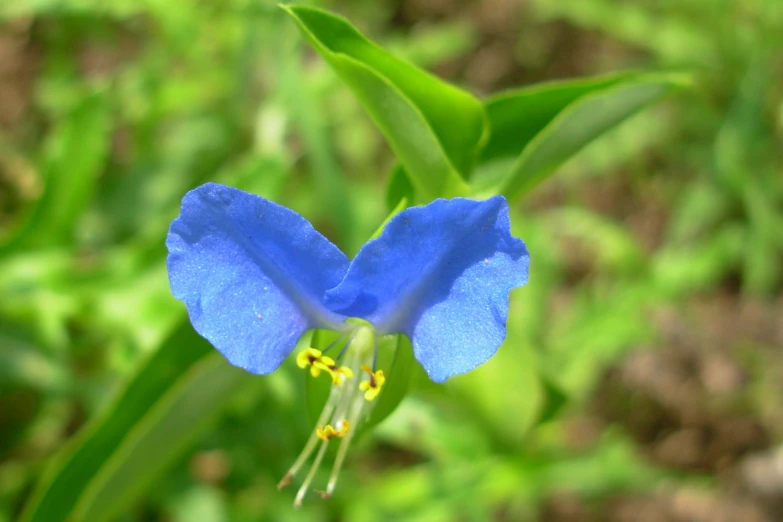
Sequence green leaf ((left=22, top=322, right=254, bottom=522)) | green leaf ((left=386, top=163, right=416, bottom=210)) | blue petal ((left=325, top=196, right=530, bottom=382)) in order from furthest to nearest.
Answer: green leaf ((left=22, top=322, right=254, bottom=522)), green leaf ((left=386, top=163, right=416, bottom=210)), blue petal ((left=325, top=196, right=530, bottom=382))

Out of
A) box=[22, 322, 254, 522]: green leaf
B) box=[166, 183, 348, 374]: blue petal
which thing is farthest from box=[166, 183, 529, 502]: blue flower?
box=[22, 322, 254, 522]: green leaf

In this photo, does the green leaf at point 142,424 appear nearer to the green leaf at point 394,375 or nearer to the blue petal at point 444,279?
the green leaf at point 394,375

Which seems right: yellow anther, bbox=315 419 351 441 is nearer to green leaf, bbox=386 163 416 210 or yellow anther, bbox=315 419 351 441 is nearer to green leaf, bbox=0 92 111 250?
green leaf, bbox=386 163 416 210

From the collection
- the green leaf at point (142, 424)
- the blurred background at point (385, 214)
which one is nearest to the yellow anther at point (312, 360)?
the green leaf at point (142, 424)

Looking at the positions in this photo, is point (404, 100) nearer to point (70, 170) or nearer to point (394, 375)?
point (394, 375)

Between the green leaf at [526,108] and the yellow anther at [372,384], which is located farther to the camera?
the green leaf at [526,108]
